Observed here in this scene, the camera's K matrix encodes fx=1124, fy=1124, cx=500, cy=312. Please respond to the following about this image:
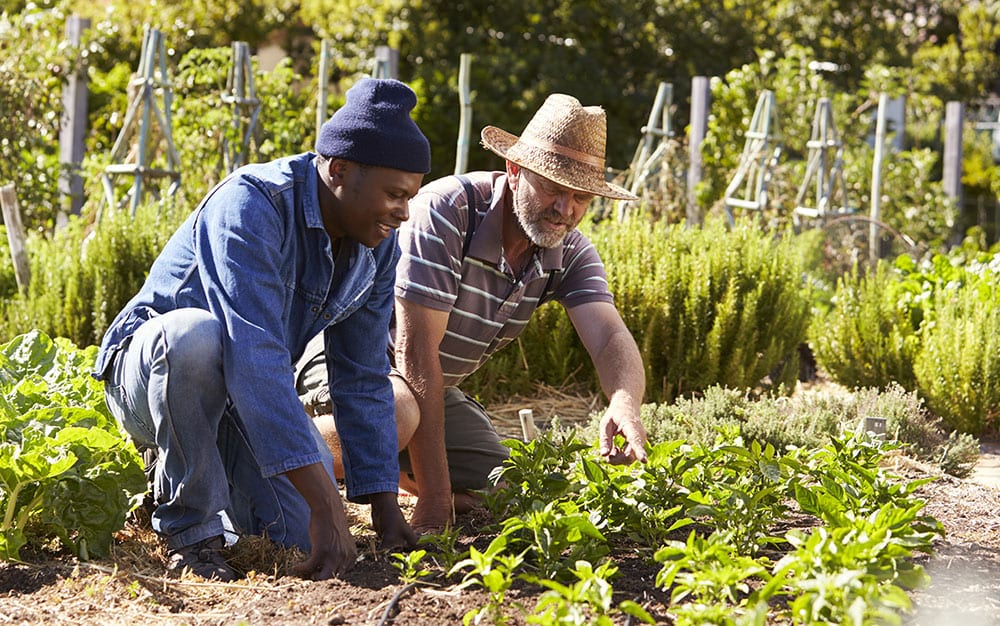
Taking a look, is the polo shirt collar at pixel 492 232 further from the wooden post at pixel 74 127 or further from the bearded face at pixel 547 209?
the wooden post at pixel 74 127

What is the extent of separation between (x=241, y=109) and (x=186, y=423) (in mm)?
5480

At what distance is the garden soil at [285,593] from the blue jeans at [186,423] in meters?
0.13

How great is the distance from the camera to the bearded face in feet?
10.6

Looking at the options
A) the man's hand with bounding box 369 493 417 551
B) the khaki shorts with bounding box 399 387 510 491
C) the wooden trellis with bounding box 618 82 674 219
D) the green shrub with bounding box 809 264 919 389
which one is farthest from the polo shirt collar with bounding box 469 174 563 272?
the wooden trellis with bounding box 618 82 674 219

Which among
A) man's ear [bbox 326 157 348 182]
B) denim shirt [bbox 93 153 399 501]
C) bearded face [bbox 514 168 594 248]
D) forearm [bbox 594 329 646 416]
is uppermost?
man's ear [bbox 326 157 348 182]

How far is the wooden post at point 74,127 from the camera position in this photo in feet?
23.8

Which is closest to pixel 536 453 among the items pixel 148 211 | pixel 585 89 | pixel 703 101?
pixel 148 211

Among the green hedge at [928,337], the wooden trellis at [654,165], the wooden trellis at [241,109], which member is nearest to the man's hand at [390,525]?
the green hedge at [928,337]

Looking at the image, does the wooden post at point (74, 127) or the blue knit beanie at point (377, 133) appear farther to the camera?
the wooden post at point (74, 127)

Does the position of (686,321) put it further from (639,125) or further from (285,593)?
(639,125)

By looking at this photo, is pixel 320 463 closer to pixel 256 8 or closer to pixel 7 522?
pixel 7 522

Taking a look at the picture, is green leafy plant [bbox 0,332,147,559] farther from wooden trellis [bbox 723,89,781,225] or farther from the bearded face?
wooden trellis [bbox 723,89,781,225]

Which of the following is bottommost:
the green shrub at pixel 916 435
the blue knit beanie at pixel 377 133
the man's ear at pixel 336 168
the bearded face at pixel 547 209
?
the green shrub at pixel 916 435

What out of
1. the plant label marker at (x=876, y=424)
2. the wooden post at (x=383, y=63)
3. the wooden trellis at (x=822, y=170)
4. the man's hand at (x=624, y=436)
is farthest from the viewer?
the wooden trellis at (x=822, y=170)
